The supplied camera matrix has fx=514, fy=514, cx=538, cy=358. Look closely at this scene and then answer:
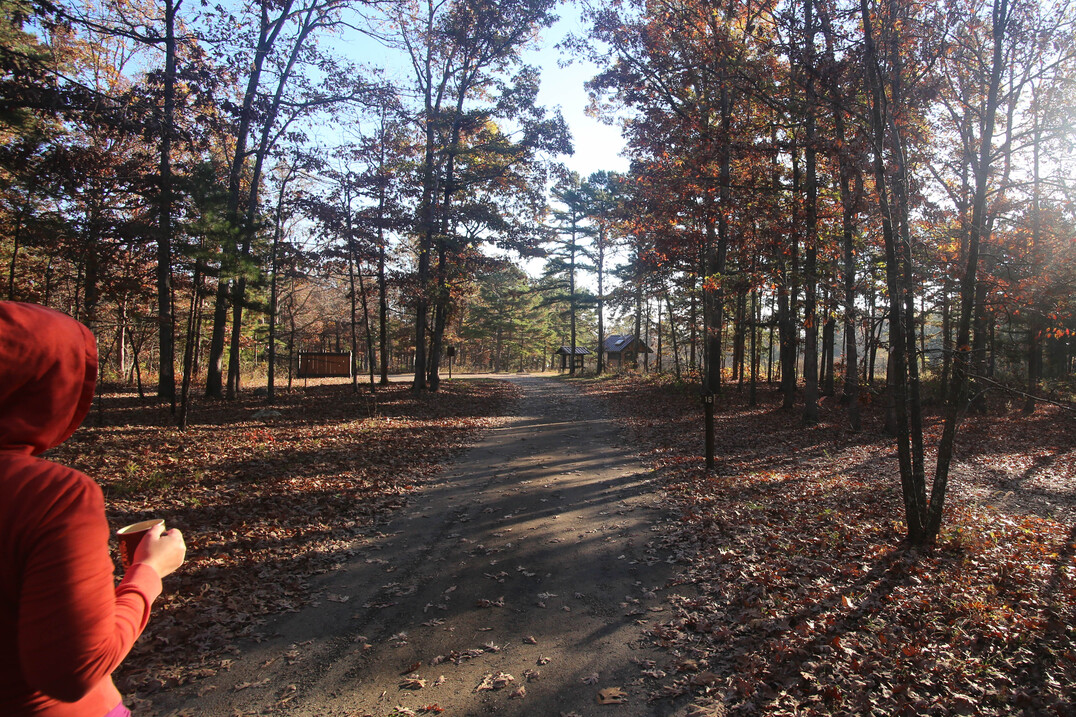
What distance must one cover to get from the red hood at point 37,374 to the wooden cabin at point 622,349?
148 ft

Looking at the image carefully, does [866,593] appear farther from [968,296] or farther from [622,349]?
[622,349]

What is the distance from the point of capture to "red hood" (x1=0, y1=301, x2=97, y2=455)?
1221 millimetres

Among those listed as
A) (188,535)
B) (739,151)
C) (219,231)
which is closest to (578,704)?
(188,535)

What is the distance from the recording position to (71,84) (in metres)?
7.45

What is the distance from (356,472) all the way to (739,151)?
13401mm

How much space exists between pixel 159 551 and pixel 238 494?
265 inches

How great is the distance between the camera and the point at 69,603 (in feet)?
3.83

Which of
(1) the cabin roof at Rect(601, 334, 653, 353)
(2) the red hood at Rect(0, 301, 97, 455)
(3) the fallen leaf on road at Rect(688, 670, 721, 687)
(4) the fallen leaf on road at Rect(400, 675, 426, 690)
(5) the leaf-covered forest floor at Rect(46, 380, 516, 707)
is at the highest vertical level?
(1) the cabin roof at Rect(601, 334, 653, 353)

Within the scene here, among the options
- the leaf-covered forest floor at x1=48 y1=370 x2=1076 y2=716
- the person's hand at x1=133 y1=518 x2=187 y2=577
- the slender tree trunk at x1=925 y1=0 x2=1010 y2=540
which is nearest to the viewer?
the person's hand at x1=133 y1=518 x2=187 y2=577

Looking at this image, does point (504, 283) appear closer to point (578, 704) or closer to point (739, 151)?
point (739, 151)

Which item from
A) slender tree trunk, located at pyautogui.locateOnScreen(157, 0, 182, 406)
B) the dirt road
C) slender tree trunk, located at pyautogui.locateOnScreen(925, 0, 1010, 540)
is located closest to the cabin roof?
slender tree trunk, located at pyautogui.locateOnScreen(157, 0, 182, 406)

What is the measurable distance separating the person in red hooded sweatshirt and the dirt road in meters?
2.55

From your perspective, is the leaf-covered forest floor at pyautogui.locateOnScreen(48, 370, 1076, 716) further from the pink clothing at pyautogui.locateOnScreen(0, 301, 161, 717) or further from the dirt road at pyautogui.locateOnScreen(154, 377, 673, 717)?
the pink clothing at pyautogui.locateOnScreen(0, 301, 161, 717)

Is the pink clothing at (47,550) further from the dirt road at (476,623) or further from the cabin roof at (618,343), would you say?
the cabin roof at (618,343)
